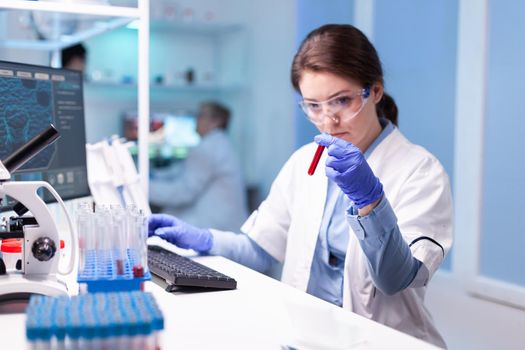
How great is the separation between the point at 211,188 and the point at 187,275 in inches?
110

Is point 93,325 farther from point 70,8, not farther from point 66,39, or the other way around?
point 66,39

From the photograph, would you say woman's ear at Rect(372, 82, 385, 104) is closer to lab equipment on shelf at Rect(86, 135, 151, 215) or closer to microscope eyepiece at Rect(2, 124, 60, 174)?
lab equipment on shelf at Rect(86, 135, 151, 215)

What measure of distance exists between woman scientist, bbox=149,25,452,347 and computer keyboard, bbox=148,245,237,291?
10.3 inches

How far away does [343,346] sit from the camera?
975 millimetres

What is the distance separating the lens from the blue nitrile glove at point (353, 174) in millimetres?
1384

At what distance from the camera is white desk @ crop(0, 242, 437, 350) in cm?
99

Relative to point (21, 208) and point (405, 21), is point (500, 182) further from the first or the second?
point (21, 208)

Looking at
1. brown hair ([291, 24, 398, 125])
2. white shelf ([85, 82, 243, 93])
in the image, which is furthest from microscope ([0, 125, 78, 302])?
white shelf ([85, 82, 243, 93])

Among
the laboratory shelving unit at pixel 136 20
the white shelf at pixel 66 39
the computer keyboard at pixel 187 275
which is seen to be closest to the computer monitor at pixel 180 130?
the white shelf at pixel 66 39

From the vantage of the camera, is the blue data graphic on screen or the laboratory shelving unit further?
the laboratory shelving unit

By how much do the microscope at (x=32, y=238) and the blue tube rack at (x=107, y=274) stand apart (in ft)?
0.43

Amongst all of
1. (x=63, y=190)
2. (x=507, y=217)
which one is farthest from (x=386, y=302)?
(x=507, y=217)

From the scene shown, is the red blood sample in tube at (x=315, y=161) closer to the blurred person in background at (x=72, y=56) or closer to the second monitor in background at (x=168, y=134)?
the blurred person in background at (x=72, y=56)

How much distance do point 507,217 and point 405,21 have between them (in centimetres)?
119
